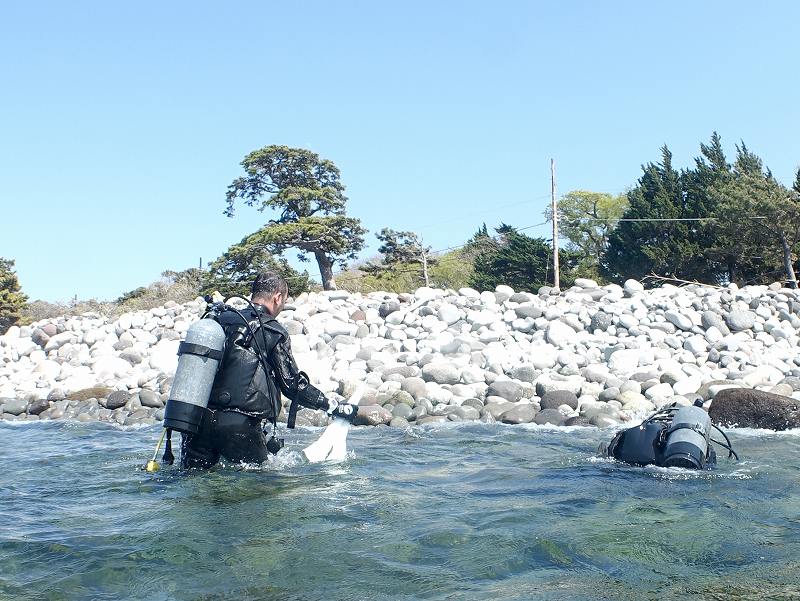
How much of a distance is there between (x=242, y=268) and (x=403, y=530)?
1786 centimetres

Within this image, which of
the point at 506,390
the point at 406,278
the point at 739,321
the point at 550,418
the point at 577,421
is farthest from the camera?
the point at 406,278

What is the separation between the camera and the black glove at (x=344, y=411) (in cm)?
512

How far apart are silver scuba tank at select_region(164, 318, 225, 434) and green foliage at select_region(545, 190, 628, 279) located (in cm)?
2966

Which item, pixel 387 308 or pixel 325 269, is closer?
pixel 387 308

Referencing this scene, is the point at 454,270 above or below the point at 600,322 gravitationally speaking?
above

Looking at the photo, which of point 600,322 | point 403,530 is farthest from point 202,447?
point 600,322

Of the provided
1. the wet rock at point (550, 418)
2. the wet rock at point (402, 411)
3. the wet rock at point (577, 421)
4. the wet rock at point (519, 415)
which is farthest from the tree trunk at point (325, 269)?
the wet rock at point (577, 421)

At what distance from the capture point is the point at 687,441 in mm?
5238

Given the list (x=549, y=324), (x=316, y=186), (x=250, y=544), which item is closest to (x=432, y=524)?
(x=250, y=544)

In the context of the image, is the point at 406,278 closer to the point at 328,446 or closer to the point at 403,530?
the point at 328,446

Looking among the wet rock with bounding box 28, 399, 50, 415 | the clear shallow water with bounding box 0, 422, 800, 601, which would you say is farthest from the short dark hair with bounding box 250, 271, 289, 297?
the wet rock with bounding box 28, 399, 50, 415

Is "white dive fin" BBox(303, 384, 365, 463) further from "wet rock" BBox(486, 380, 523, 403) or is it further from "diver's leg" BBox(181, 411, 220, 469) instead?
"wet rock" BBox(486, 380, 523, 403)

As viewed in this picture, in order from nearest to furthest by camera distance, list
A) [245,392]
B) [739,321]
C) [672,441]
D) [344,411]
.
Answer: [245,392] < [344,411] < [672,441] < [739,321]

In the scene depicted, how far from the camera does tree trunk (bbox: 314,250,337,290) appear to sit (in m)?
22.2
